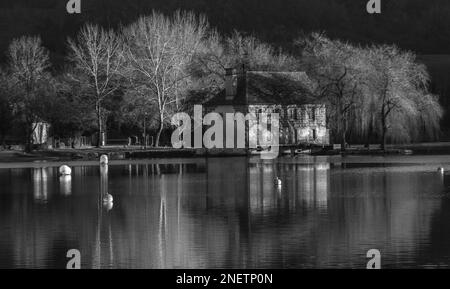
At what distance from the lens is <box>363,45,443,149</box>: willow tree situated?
4488 inches

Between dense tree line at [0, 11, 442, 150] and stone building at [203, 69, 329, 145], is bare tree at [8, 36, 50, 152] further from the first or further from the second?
stone building at [203, 69, 329, 145]

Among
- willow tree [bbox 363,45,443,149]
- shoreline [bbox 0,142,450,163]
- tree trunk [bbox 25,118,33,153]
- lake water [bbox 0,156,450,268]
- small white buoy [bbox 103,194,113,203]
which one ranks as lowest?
lake water [bbox 0,156,450,268]

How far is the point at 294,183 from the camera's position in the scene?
64.9m

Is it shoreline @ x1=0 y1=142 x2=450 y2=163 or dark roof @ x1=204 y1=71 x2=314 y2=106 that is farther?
dark roof @ x1=204 y1=71 x2=314 y2=106

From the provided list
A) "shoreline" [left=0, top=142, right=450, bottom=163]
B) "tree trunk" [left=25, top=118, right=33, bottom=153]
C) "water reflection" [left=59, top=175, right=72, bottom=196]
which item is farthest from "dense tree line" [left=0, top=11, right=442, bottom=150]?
"water reflection" [left=59, top=175, right=72, bottom=196]

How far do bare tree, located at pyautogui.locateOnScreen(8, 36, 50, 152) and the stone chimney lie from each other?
2120cm

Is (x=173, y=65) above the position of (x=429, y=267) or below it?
above

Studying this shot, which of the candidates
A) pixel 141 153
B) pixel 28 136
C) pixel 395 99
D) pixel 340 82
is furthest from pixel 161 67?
pixel 395 99

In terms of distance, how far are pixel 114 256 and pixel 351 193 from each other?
25.2m

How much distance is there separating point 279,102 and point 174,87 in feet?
45.2
